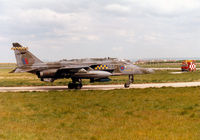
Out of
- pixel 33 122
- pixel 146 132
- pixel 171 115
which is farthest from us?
pixel 171 115

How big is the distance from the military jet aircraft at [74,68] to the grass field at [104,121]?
29.2ft

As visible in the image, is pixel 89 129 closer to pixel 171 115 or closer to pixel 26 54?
pixel 171 115

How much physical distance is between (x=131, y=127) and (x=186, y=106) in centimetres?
519

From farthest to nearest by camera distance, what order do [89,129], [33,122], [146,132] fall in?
[33,122] → [89,129] → [146,132]

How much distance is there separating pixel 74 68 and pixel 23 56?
605 centimetres

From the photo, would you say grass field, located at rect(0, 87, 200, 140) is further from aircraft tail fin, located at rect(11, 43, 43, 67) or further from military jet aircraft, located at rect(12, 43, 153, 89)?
aircraft tail fin, located at rect(11, 43, 43, 67)

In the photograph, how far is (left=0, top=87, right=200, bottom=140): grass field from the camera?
777cm

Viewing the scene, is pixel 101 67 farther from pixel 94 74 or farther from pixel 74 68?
pixel 74 68

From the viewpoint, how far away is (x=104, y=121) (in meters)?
9.62

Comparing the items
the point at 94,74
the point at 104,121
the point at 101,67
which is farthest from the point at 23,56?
the point at 104,121

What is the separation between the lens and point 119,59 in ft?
77.6

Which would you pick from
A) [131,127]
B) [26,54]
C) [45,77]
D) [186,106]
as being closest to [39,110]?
[131,127]

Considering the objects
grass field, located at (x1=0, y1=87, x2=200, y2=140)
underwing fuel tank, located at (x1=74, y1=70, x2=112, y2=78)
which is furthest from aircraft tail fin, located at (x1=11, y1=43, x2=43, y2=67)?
grass field, located at (x1=0, y1=87, x2=200, y2=140)

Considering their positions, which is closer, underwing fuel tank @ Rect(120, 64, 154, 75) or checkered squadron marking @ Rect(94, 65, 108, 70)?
checkered squadron marking @ Rect(94, 65, 108, 70)
